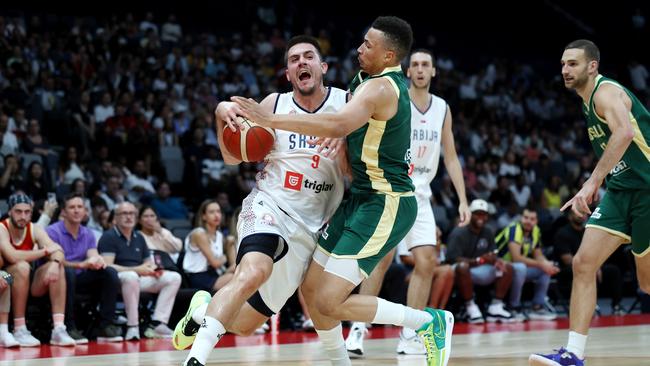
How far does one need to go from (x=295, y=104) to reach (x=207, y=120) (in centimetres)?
858

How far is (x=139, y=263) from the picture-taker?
338 inches

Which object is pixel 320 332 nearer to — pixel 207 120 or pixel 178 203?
pixel 178 203

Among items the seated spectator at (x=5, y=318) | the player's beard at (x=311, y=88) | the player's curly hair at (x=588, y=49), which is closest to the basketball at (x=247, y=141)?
the player's beard at (x=311, y=88)

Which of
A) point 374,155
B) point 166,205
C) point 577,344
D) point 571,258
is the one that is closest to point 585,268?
point 577,344

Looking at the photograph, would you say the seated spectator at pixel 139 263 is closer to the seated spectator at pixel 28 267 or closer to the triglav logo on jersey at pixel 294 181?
the seated spectator at pixel 28 267

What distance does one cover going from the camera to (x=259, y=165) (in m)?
12.7

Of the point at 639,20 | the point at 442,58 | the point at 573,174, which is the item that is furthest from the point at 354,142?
the point at 639,20

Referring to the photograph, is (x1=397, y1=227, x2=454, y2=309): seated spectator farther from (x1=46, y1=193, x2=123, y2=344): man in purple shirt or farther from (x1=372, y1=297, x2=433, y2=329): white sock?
(x1=372, y1=297, x2=433, y2=329): white sock

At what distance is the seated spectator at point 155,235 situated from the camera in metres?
9.11

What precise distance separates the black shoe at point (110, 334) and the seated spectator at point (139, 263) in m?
0.34

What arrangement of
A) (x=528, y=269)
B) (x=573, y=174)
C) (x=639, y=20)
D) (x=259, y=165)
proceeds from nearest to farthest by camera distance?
1. (x=528, y=269)
2. (x=259, y=165)
3. (x=573, y=174)
4. (x=639, y=20)

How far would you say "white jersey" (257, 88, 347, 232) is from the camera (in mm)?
4840

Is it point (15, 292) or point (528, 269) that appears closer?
point (15, 292)

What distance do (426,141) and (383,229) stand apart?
232 centimetres
